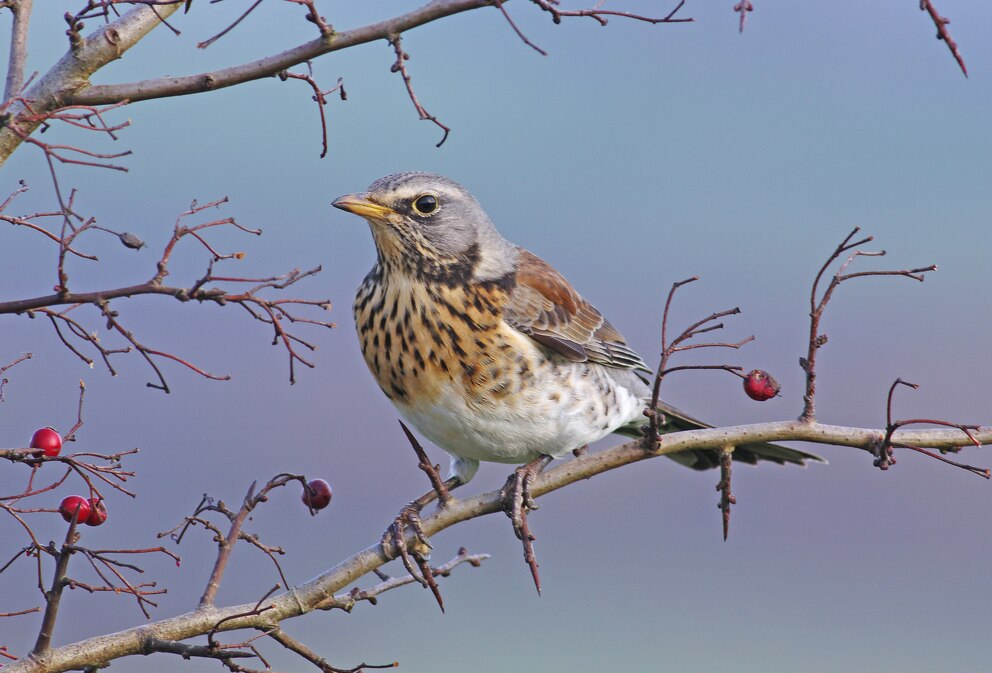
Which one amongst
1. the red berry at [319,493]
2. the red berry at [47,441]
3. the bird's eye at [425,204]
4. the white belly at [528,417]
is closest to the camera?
the red berry at [47,441]

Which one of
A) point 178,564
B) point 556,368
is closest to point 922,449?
point 556,368

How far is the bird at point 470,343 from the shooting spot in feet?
15.6

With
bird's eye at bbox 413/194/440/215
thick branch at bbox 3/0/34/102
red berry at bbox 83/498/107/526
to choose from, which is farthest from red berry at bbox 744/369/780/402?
thick branch at bbox 3/0/34/102

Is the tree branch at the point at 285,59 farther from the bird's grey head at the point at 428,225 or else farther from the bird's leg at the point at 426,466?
the bird's grey head at the point at 428,225

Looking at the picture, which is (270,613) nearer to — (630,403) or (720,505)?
(720,505)

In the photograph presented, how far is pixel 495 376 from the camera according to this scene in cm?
478

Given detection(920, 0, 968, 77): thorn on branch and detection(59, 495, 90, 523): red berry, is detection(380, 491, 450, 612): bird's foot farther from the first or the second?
detection(920, 0, 968, 77): thorn on branch

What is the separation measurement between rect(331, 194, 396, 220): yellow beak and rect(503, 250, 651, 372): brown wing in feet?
2.34

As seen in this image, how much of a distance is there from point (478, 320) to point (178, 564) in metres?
1.98

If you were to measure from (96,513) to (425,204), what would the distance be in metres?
2.14

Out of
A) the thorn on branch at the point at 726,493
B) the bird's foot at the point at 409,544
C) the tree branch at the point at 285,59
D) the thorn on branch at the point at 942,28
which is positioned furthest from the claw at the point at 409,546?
the thorn on branch at the point at 942,28

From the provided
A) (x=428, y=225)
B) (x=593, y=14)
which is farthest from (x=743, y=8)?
(x=428, y=225)

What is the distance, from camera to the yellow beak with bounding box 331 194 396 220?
4.45m

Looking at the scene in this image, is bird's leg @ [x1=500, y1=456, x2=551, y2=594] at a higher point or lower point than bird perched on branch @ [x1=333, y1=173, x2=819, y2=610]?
lower
